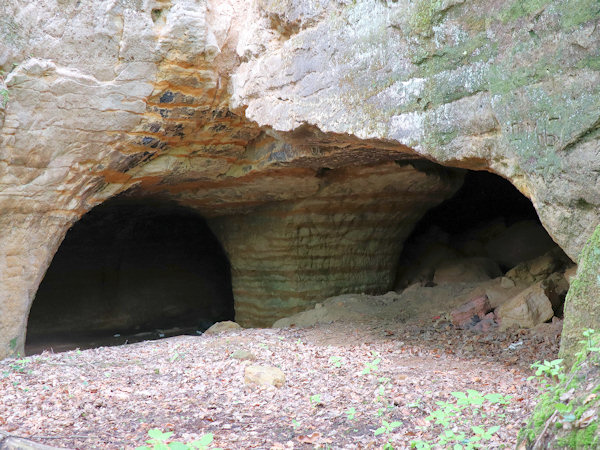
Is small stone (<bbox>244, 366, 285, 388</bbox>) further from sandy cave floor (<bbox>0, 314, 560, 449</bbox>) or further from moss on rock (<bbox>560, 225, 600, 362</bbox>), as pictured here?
moss on rock (<bbox>560, 225, 600, 362</bbox>)

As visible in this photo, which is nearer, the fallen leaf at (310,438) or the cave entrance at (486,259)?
the fallen leaf at (310,438)

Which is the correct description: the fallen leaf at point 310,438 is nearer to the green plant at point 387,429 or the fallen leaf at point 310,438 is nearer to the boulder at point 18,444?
the green plant at point 387,429

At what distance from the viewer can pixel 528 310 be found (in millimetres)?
5000

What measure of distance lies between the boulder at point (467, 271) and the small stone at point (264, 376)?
4.09 metres

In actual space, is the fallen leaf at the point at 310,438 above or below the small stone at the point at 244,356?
below

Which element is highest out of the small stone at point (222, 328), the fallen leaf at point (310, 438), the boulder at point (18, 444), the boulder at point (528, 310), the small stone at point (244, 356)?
the boulder at point (528, 310)

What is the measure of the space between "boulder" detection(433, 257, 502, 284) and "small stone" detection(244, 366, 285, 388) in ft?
13.4

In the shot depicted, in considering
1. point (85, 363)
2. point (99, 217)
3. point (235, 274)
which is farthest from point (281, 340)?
point (99, 217)

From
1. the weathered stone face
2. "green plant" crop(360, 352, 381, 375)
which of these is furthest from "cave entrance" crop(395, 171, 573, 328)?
"green plant" crop(360, 352, 381, 375)

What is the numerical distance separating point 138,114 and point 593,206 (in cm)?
391

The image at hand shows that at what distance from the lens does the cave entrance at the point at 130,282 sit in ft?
30.6

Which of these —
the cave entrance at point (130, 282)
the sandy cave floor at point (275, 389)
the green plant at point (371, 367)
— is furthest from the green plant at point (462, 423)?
the cave entrance at point (130, 282)

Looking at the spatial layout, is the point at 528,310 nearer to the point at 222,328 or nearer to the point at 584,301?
the point at 584,301

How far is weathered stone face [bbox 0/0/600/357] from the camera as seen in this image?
3186 millimetres
